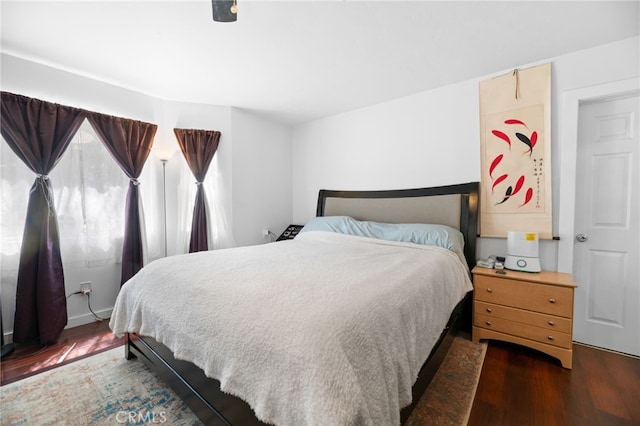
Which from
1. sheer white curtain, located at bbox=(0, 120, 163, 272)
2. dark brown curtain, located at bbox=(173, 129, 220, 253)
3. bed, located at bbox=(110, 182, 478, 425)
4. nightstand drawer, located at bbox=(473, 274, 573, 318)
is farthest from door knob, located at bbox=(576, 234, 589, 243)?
sheer white curtain, located at bbox=(0, 120, 163, 272)

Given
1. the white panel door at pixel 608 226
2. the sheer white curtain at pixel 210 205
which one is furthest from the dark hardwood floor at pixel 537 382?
the sheer white curtain at pixel 210 205

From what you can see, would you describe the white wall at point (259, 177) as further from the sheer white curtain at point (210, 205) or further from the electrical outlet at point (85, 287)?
the electrical outlet at point (85, 287)

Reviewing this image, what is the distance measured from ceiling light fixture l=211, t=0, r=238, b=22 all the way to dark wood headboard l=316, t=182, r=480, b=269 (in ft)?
7.53

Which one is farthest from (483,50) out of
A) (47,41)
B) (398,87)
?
(47,41)

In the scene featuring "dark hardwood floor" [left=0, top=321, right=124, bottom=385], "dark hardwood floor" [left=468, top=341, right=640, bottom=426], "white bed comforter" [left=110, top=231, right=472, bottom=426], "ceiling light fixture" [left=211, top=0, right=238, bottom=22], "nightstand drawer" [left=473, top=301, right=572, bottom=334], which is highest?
"ceiling light fixture" [left=211, top=0, right=238, bottom=22]

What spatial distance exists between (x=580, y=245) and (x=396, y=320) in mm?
2220

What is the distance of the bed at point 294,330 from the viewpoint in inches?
33.5

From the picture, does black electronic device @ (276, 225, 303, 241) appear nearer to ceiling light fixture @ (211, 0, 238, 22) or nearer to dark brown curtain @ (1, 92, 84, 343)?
dark brown curtain @ (1, 92, 84, 343)

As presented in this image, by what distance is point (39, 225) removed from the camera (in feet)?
7.25

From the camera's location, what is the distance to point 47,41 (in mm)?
1952

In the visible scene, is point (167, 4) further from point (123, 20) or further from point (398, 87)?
point (398, 87)

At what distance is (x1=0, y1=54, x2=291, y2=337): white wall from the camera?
2.29 metres

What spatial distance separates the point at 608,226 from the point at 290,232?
3.33 m

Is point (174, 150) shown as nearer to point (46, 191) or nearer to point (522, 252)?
point (46, 191)
